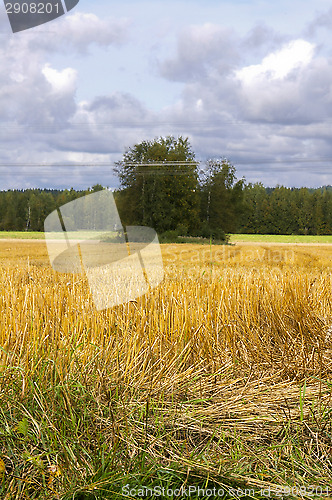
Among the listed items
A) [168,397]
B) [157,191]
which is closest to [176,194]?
[157,191]

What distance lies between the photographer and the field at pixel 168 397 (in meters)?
2.00

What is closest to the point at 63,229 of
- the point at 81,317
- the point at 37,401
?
the point at 81,317

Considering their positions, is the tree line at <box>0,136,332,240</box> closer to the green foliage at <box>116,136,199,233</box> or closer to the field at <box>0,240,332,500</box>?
the green foliage at <box>116,136,199,233</box>

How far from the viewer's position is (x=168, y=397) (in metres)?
2.78

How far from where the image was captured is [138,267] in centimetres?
566

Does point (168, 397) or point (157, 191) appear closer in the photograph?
point (168, 397)

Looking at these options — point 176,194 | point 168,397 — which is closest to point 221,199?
point 176,194

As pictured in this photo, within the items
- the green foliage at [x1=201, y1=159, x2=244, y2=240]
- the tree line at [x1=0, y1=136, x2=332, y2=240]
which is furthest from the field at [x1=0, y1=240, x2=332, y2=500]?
the green foliage at [x1=201, y1=159, x2=244, y2=240]

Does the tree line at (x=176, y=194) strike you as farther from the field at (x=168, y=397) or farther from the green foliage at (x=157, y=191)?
the field at (x=168, y=397)

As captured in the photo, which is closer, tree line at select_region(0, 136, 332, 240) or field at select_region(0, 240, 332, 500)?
field at select_region(0, 240, 332, 500)

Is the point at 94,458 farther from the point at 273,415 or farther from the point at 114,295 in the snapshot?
the point at 114,295

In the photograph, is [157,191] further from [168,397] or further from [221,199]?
[168,397]

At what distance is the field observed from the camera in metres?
2.00

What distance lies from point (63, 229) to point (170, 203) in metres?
30.8
